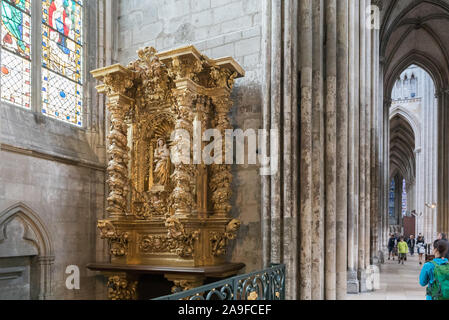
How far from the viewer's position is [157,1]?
23.6 ft

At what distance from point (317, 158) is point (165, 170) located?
7.13 feet

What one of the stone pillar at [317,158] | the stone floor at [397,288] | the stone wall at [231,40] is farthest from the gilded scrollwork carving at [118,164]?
the stone floor at [397,288]

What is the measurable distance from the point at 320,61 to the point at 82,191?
4209 mm

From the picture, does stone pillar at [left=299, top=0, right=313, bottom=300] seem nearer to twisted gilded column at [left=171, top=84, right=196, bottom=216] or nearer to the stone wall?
the stone wall

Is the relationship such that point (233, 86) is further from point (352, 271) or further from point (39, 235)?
point (352, 271)

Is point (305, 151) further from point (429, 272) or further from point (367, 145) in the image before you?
point (367, 145)

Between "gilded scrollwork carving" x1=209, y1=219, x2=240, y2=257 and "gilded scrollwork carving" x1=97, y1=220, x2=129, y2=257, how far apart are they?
4.29 feet

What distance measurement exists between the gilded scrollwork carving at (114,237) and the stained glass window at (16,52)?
206 cm

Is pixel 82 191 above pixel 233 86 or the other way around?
the other way around

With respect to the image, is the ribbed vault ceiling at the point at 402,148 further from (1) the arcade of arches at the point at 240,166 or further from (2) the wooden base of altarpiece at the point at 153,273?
(2) the wooden base of altarpiece at the point at 153,273

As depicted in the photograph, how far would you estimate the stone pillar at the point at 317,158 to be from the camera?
576cm

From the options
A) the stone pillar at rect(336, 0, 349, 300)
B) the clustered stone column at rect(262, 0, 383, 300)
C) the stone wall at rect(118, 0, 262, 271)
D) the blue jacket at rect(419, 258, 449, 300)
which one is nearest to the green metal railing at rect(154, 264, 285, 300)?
the clustered stone column at rect(262, 0, 383, 300)

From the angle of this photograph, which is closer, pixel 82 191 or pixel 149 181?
pixel 149 181
